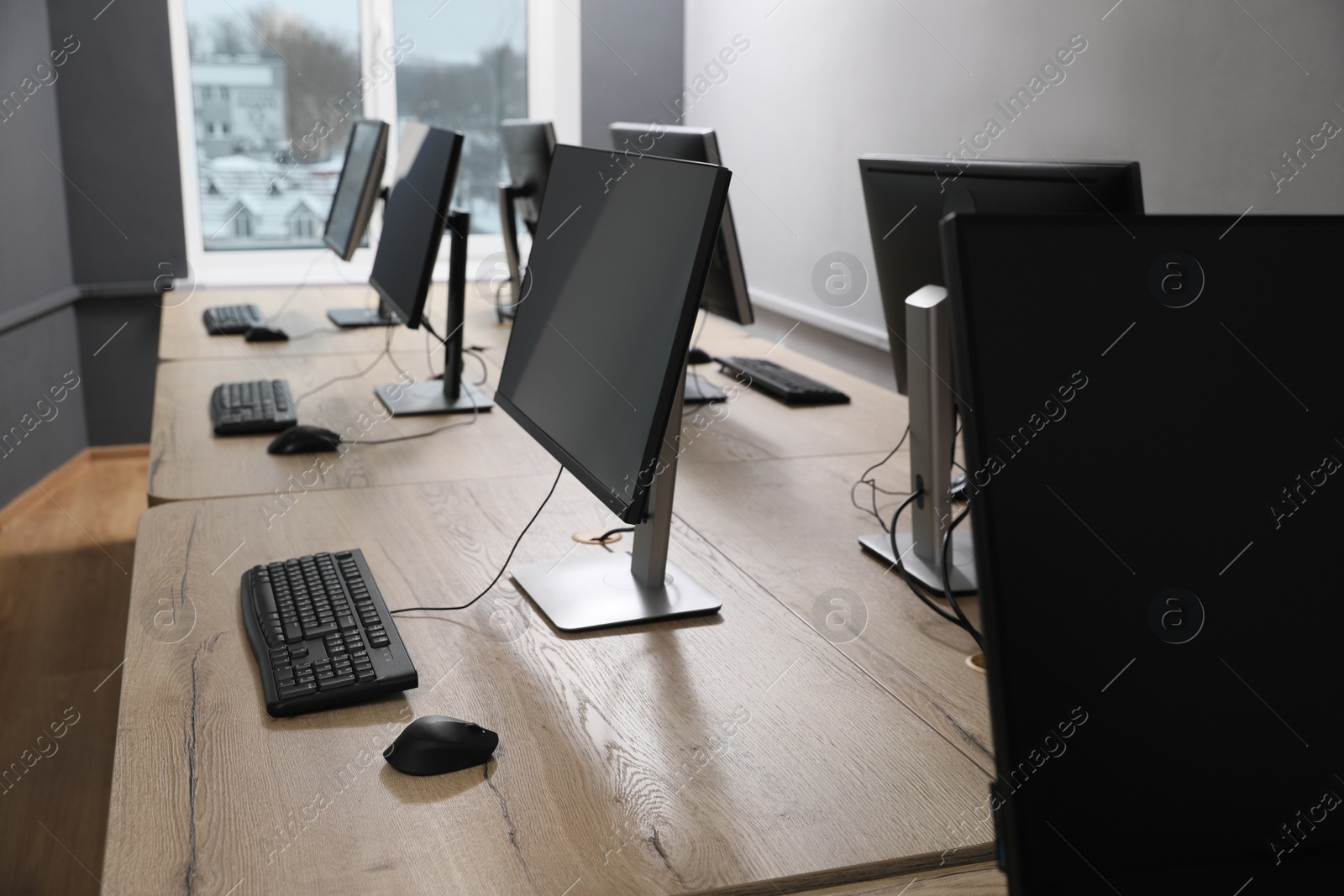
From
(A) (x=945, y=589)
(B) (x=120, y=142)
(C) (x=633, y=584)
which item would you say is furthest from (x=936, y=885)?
(B) (x=120, y=142)

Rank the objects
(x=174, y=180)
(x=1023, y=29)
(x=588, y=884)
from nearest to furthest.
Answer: (x=588, y=884), (x=1023, y=29), (x=174, y=180)

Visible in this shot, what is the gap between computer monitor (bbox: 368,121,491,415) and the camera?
1.91 meters

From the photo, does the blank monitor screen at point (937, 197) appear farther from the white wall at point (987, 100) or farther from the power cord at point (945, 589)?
the white wall at point (987, 100)

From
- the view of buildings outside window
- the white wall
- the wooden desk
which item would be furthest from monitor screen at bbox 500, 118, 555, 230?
the view of buildings outside window

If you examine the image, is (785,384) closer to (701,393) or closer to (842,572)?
(701,393)

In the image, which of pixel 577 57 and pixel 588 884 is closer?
pixel 588 884

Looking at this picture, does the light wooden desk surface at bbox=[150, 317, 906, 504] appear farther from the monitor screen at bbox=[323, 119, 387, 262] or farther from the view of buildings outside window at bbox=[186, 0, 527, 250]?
the view of buildings outside window at bbox=[186, 0, 527, 250]

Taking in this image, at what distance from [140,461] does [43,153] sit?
1202 millimetres

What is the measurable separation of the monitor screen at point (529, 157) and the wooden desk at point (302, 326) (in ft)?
1.19

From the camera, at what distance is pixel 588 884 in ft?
2.63

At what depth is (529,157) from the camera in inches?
115

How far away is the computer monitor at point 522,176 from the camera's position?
2807mm

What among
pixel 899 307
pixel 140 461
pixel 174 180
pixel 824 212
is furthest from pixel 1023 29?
pixel 140 461

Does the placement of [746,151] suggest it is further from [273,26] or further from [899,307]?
[899,307]
